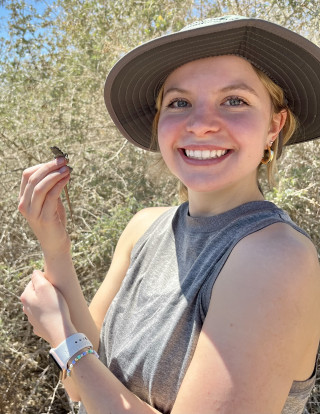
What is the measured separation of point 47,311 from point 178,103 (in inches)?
26.1

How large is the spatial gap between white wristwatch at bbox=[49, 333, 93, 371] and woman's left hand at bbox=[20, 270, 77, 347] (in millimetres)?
28

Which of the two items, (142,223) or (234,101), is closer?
(234,101)

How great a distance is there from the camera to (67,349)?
125 cm

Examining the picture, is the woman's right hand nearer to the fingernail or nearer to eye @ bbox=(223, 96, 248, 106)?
the fingernail

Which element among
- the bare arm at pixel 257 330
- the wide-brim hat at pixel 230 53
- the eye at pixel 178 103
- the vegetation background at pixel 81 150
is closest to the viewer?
the bare arm at pixel 257 330

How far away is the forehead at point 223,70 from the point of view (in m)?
1.32

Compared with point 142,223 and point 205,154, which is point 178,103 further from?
point 142,223

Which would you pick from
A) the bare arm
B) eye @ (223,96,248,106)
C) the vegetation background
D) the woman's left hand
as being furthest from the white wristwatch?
the vegetation background

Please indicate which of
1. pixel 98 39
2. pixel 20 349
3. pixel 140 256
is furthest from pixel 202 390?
pixel 98 39

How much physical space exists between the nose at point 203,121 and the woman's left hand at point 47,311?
586 millimetres

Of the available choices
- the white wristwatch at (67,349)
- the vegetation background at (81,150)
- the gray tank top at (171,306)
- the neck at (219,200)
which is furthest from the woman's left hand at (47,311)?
the vegetation background at (81,150)

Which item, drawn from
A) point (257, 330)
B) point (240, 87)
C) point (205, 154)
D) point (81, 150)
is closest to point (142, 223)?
point (205, 154)

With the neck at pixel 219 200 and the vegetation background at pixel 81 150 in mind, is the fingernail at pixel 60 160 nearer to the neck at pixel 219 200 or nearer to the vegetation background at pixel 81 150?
the neck at pixel 219 200

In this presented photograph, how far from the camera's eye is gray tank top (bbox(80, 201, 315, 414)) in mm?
1166
